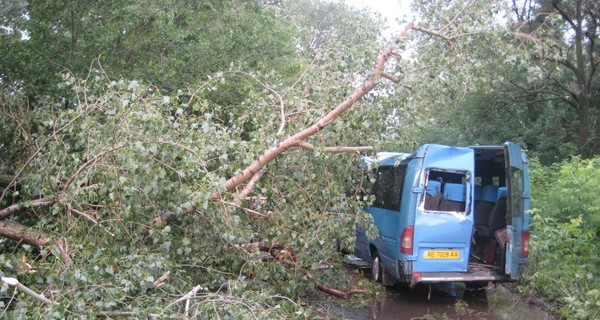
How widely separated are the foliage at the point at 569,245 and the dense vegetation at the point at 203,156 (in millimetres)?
39

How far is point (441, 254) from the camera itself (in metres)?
8.19

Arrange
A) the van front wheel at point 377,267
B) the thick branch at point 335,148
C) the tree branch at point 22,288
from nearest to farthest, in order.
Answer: the tree branch at point 22,288, the thick branch at point 335,148, the van front wheel at point 377,267

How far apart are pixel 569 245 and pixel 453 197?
1960 millimetres

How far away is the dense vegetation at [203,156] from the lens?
5098 mm

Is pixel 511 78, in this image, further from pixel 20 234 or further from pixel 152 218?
pixel 20 234

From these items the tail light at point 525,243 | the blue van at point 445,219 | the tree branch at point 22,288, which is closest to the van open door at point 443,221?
the blue van at point 445,219

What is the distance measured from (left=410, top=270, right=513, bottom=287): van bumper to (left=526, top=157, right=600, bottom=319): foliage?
766 millimetres

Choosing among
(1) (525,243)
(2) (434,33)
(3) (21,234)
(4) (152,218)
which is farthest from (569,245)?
(3) (21,234)

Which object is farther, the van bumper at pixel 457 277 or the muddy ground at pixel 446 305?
the van bumper at pixel 457 277

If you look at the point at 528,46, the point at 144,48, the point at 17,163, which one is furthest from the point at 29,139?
the point at 528,46

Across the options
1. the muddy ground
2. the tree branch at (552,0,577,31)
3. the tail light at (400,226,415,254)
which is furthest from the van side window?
the tree branch at (552,0,577,31)

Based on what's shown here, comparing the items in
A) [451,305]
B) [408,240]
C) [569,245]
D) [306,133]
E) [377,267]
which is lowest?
[451,305]

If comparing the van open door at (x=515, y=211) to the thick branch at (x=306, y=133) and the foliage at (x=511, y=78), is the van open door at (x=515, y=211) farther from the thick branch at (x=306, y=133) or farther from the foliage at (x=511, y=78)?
the thick branch at (x=306, y=133)

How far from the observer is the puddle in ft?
26.2
